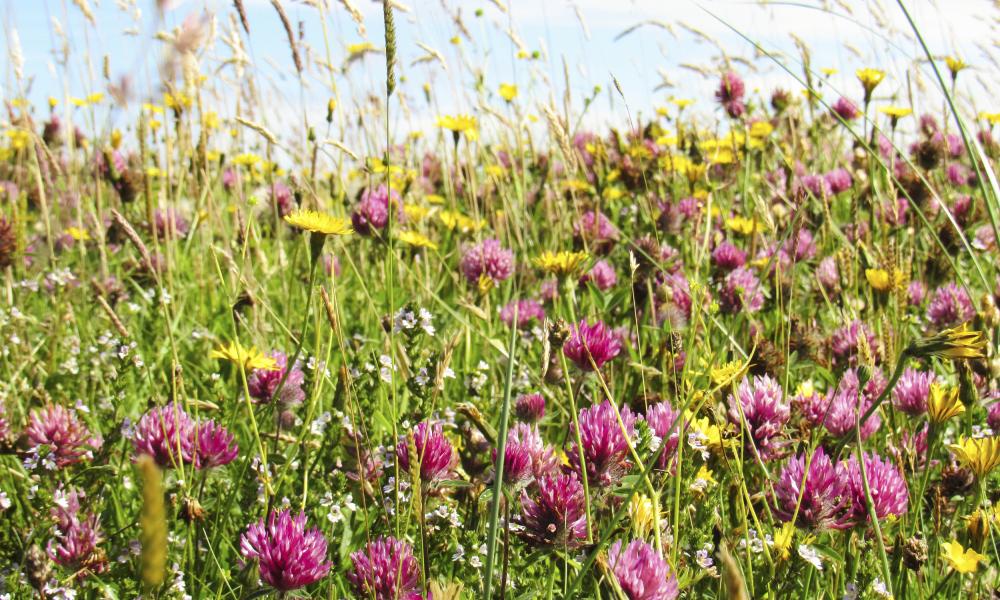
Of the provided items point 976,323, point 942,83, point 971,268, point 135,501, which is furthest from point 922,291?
point 135,501

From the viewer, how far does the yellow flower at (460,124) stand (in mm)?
2882

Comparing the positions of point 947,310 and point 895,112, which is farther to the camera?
point 895,112

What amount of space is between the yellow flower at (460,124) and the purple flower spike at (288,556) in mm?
1876

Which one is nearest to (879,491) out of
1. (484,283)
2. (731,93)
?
(484,283)

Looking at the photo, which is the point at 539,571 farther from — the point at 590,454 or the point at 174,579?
the point at 174,579

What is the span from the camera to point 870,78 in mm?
2898

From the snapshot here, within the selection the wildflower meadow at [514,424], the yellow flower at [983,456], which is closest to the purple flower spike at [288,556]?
the wildflower meadow at [514,424]

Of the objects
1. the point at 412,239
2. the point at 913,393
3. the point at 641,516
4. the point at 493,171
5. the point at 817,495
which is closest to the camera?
the point at 641,516

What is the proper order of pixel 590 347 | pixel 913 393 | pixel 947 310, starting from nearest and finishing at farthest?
pixel 590 347 → pixel 913 393 → pixel 947 310

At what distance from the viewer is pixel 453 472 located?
1.38 meters

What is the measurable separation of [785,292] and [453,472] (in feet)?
4.39

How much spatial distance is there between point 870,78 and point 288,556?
8.38 ft

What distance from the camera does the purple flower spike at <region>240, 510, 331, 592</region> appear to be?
1.08 meters

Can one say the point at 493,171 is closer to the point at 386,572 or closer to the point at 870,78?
the point at 870,78
